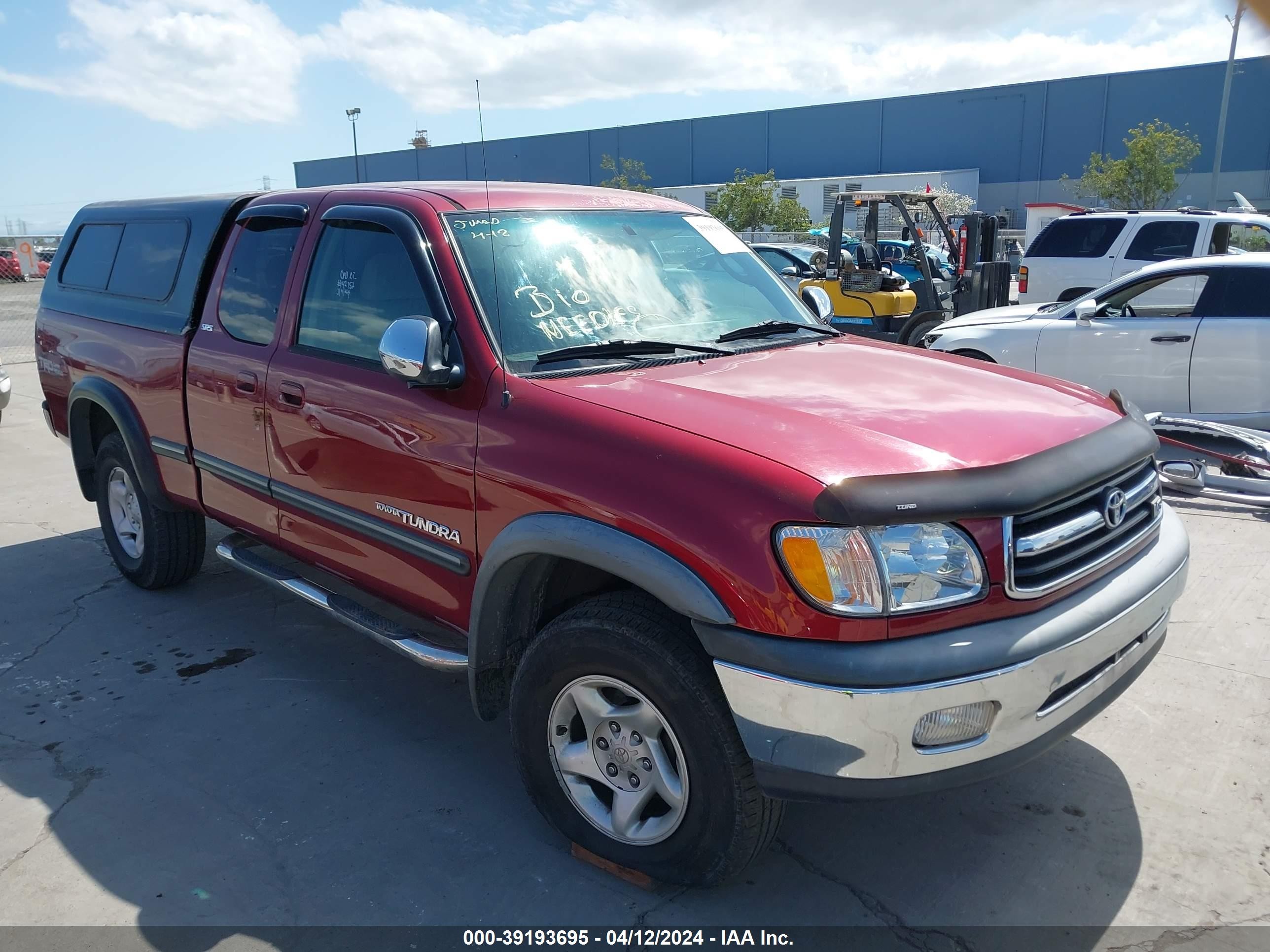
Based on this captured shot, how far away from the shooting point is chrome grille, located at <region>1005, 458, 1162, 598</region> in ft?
8.03

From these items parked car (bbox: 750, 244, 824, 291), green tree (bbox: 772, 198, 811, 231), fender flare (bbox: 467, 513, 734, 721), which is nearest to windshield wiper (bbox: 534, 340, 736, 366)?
fender flare (bbox: 467, 513, 734, 721)

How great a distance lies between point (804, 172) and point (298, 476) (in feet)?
188

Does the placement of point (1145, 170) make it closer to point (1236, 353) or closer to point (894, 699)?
point (1236, 353)

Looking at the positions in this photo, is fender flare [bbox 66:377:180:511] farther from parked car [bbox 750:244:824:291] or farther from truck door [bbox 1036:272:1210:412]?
parked car [bbox 750:244:824:291]

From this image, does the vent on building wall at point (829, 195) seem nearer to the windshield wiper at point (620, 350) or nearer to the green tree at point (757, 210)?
the green tree at point (757, 210)

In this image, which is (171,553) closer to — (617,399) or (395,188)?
(395,188)

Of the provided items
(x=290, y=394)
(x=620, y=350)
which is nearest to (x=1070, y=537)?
(x=620, y=350)

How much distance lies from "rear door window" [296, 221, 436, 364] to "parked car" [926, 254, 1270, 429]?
626cm

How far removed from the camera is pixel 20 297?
30953 mm

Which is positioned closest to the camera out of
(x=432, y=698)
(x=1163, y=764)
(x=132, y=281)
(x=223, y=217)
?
(x=1163, y=764)

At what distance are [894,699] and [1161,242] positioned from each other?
11.9 meters

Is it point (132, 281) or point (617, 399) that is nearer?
point (617, 399)

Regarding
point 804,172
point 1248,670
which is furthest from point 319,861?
point 804,172

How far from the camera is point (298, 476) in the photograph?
3791mm
